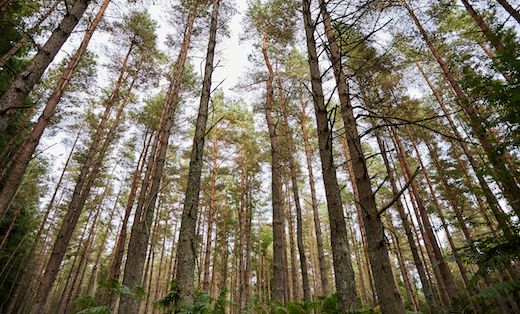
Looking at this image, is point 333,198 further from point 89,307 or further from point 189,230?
point 89,307

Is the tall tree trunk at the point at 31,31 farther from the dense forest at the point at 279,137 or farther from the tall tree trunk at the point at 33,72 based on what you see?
the tall tree trunk at the point at 33,72

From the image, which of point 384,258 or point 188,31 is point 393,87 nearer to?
point 188,31

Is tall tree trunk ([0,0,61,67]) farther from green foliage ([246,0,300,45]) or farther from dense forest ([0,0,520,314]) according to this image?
green foliage ([246,0,300,45])

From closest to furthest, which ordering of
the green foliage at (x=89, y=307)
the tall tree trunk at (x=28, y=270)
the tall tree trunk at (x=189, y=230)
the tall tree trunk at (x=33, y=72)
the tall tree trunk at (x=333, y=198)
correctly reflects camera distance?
the tall tree trunk at (x=333, y=198) → the tall tree trunk at (x=189, y=230) → the tall tree trunk at (x=33, y=72) → the green foliage at (x=89, y=307) → the tall tree trunk at (x=28, y=270)

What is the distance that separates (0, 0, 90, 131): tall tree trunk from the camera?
A: 3820mm

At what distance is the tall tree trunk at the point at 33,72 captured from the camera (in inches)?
150

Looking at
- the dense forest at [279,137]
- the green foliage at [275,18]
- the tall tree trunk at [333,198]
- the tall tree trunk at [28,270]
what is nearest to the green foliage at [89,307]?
the dense forest at [279,137]

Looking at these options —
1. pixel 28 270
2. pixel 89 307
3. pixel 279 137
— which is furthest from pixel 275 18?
pixel 28 270

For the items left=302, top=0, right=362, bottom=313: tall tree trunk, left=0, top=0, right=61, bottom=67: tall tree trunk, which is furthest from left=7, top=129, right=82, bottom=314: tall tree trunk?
left=302, top=0, right=362, bottom=313: tall tree trunk

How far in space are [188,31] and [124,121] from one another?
752 centimetres

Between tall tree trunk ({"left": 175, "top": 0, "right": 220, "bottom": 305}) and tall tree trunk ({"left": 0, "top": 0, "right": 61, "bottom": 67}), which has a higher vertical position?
tall tree trunk ({"left": 0, "top": 0, "right": 61, "bottom": 67})

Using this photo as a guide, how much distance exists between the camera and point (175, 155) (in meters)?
17.4

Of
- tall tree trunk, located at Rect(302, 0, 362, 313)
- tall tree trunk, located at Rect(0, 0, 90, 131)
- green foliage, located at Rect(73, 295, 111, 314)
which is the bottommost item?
green foliage, located at Rect(73, 295, 111, 314)

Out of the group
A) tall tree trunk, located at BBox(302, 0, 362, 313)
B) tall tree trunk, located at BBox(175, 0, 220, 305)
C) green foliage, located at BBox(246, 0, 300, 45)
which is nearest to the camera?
tall tree trunk, located at BBox(302, 0, 362, 313)
